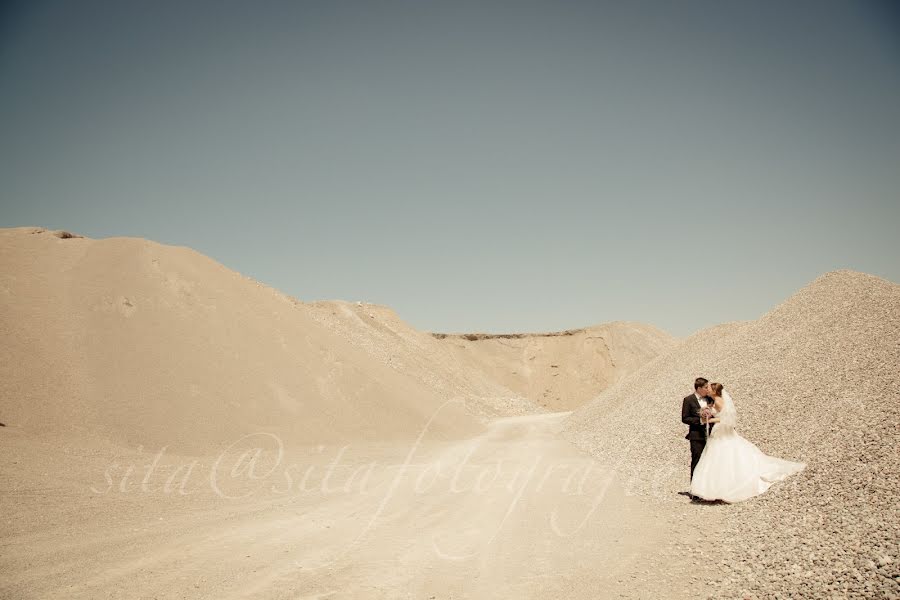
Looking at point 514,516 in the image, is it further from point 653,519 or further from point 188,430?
point 188,430

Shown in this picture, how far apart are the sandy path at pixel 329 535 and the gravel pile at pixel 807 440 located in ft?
2.71

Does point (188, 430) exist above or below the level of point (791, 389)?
below

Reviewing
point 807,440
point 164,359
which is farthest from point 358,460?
point 807,440

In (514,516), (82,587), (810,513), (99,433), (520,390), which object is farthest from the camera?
(520,390)

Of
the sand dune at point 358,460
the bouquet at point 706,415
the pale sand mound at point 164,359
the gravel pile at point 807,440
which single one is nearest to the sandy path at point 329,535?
the sand dune at point 358,460

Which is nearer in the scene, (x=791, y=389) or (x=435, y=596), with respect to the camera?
(x=435, y=596)

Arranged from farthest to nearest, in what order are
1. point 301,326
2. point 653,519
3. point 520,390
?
1. point 520,390
2. point 301,326
3. point 653,519

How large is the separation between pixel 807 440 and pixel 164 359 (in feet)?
58.8

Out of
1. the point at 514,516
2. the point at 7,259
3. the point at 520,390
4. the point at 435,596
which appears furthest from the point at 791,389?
the point at 520,390

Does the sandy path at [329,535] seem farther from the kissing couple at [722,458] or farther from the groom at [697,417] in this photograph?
the groom at [697,417]

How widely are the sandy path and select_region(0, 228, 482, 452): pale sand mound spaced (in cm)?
210

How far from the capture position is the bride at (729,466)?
7.81 metres

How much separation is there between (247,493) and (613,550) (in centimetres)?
830

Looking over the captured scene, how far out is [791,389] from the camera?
11.4m
